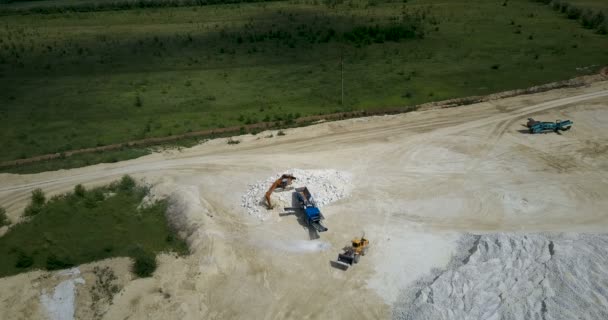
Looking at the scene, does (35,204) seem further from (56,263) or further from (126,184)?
(56,263)

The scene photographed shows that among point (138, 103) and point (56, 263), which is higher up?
→ point (138, 103)

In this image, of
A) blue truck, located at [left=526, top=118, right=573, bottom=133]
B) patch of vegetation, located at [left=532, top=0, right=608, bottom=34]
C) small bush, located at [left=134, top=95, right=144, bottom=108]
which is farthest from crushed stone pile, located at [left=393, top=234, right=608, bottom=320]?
patch of vegetation, located at [left=532, top=0, right=608, bottom=34]

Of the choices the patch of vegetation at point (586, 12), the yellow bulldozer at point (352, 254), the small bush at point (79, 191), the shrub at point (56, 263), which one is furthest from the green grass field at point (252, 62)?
the yellow bulldozer at point (352, 254)

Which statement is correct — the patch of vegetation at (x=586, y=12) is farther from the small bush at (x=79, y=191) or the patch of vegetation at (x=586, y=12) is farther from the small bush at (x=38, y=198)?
the small bush at (x=38, y=198)

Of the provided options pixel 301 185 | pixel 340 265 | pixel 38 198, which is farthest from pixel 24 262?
pixel 340 265

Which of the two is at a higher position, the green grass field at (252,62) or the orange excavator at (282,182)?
the green grass field at (252,62)
